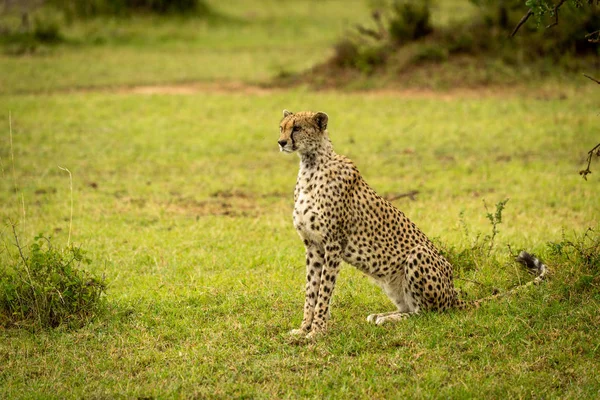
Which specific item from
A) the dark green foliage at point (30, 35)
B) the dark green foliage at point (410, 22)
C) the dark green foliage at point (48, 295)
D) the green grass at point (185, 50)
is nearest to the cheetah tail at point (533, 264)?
the dark green foliage at point (48, 295)

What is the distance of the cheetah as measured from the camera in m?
5.44

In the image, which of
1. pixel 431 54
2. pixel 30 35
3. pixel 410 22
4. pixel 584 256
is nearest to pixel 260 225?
pixel 584 256

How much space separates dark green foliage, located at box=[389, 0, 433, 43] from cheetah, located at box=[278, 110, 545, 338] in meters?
11.3

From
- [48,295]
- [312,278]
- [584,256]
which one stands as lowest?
[48,295]

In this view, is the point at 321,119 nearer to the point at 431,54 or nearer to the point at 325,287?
the point at 325,287

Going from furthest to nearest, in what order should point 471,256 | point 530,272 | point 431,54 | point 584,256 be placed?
point 431,54 < point 471,256 < point 530,272 < point 584,256

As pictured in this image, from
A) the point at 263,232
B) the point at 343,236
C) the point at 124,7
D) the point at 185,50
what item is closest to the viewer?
the point at 343,236

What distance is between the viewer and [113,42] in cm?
2020

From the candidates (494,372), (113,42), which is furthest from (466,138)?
(113,42)

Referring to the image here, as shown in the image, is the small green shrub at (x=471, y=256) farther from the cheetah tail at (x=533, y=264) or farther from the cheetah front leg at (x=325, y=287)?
the cheetah front leg at (x=325, y=287)

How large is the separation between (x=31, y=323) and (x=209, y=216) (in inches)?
131

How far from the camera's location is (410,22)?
16469 millimetres

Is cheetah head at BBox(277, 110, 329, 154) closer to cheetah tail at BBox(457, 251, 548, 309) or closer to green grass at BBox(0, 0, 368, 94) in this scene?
cheetah tail at BBox(457, 251, 548, 309)

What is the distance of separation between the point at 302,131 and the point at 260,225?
3097mm
